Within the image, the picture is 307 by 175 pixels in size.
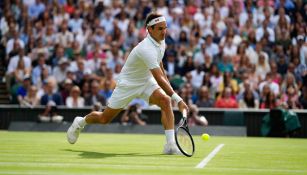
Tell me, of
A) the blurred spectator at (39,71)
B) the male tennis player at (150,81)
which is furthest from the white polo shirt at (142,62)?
the blurred spectator at (39,71)

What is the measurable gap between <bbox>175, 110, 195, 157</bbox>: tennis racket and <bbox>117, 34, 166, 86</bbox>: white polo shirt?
0.97 meters

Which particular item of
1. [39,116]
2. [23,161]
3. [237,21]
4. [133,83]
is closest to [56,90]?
[39,116]

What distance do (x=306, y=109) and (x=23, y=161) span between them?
11803 mm

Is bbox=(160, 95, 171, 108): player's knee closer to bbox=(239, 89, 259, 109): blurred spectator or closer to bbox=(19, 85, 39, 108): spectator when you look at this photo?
bbox=(239, 89, 259, 109): blurred spectator

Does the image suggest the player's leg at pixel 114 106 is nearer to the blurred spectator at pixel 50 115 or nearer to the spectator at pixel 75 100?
the blurred spectator at pixel 50 115

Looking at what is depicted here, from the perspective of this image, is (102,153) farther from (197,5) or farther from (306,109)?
(197,5)

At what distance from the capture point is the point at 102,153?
11078 millimetres

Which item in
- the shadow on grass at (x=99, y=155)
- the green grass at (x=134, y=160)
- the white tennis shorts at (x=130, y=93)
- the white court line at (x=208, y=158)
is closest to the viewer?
the green grass at (x=134, y=160)

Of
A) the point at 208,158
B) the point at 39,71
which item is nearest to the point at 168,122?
the point at 208,158

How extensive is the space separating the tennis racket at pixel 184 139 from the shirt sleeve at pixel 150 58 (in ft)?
3.03

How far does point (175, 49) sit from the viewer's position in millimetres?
22328

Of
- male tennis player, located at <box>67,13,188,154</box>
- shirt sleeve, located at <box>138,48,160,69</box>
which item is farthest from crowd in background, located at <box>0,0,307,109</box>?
shirt sleeve, located at <box>138,48,160,69</box>

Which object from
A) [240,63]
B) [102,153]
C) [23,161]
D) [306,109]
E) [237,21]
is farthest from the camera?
[237,21]

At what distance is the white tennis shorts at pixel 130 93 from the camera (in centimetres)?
1121
